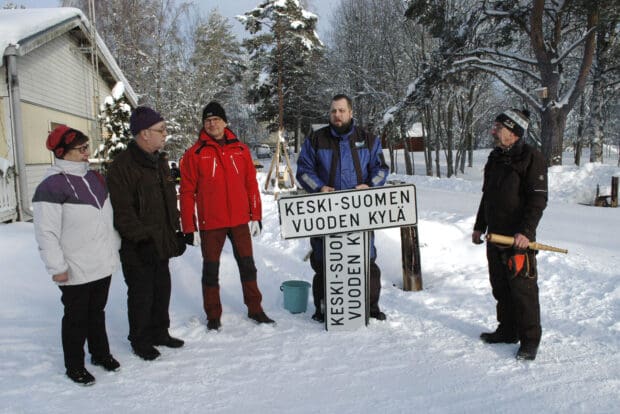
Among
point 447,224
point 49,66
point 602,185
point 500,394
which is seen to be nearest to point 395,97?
point 602,185

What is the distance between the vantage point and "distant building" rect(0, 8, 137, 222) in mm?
9461

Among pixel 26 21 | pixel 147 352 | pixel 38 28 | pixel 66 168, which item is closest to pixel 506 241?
pixel 147 352

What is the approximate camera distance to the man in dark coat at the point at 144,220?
11.2ft

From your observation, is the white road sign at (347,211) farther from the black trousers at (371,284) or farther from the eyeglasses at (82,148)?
the eyeglasses at (82,148)

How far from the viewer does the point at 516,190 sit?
340cm

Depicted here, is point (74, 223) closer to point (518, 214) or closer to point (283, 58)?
point (518, 214)

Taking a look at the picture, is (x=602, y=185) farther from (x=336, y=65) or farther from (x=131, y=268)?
(x=336, y=65)

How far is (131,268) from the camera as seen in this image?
3.53 metres

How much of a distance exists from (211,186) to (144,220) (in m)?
0.74

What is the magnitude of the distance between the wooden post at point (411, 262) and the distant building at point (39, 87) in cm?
782

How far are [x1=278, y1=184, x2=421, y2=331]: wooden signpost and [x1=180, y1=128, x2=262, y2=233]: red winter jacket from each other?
533mm

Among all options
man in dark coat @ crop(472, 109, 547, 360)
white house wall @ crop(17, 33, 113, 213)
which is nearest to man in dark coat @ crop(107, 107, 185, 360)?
man in dark coat @ crop(472, 109, 547, 360)

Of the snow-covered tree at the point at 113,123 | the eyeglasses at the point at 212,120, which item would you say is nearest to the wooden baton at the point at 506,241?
the eyeglasses at the point at 212,120

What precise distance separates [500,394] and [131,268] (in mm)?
2741
